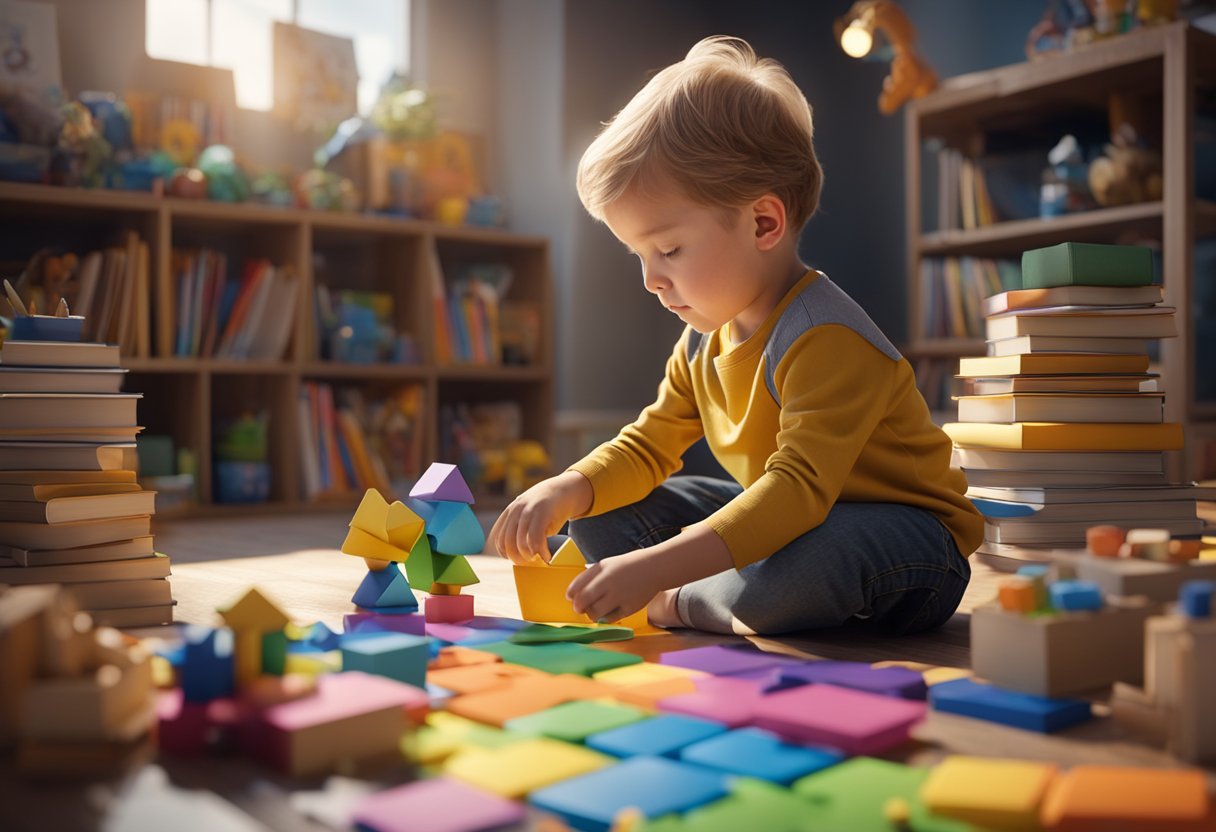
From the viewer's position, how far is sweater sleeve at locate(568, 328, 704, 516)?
1.31 meters

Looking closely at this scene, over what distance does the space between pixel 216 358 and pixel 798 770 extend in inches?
94.3

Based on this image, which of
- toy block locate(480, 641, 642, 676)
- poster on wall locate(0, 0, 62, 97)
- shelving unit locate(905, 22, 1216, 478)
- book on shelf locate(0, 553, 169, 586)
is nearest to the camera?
toy block locate(480, 641, 642, 676)

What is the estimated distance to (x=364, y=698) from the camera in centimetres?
71

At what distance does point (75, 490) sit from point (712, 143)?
749mm

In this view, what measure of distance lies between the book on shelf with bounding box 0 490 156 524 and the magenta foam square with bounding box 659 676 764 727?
648mm

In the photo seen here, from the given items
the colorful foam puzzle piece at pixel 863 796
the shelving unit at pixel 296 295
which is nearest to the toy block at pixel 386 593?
the colorful foam puzzle piece at pixel 863 796

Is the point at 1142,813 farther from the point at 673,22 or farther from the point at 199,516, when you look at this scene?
the point at 673,22

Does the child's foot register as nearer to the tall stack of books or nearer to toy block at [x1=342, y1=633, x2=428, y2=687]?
toy block at [x1=342, y1=633, x2=428, y2=687]

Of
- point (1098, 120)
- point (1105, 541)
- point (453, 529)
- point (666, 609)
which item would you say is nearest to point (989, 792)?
point (1105, 541)

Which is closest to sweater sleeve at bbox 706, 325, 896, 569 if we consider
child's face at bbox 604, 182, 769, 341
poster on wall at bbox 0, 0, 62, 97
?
child's face at bbox 604, 182, 769, 341

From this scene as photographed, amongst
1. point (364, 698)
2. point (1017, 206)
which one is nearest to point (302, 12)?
point (1017, 206)

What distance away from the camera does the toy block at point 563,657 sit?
3.04ft

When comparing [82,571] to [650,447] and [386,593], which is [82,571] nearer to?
[386,593]

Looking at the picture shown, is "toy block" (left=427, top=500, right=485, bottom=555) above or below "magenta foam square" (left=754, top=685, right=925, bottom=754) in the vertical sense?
above
